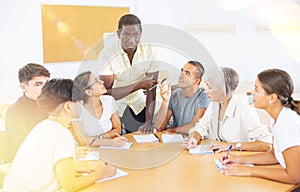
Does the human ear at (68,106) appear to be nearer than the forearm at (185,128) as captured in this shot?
Yes

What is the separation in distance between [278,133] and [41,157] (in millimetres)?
1017

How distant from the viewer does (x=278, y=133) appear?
166 cm

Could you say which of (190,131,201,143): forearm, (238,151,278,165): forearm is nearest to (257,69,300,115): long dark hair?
(238,151,278,165): forearm

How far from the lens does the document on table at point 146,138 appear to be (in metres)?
2.24

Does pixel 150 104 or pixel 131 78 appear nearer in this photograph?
pixel 131 78

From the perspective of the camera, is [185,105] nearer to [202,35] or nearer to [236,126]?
[236,126]

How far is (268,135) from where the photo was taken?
211 cm

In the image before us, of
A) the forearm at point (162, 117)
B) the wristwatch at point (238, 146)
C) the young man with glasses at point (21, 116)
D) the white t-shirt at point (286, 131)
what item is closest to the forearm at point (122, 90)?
the forearm at point (162, 117)

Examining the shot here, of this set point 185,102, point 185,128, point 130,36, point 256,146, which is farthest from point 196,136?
point 130,36

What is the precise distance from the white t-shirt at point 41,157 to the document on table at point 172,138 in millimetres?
849

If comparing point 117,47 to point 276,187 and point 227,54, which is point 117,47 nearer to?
point 276,187

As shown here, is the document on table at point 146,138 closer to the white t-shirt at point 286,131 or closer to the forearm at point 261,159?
the forearm at point 261,159

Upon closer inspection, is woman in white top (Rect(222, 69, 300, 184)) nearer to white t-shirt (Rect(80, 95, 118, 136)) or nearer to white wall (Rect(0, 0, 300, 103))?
white t-shirt (Rect(80, 95, 118, 136))

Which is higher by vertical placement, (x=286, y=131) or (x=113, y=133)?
(x=286, y=131)
